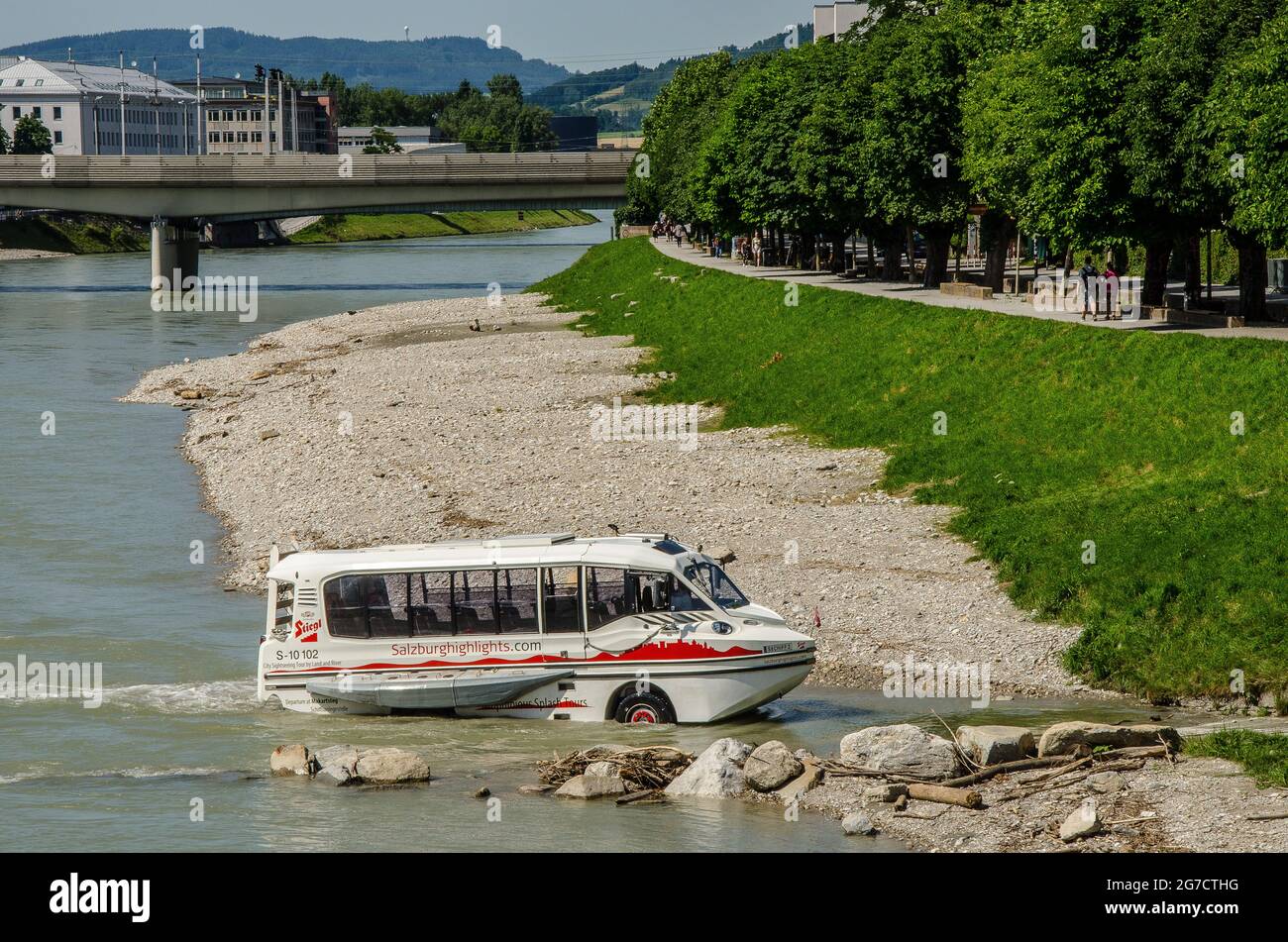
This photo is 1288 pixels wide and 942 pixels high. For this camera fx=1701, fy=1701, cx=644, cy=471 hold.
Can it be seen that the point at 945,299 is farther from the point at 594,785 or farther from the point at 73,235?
the point at 73,235

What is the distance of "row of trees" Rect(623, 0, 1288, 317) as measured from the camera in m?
40.4

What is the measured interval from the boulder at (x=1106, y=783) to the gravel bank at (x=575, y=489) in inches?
204

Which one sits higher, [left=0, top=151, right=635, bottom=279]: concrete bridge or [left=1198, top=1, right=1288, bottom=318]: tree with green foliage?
[left=0, top=151, right=635, bottom=279]: concrete bridge

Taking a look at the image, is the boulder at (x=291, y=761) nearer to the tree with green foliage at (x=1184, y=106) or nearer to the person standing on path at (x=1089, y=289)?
the tree with green foliage at (x=1184, y=106)

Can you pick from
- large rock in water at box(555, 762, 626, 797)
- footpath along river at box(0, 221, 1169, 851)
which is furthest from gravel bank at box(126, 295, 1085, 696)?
large rock in water at box(555, 762, 626, 797)

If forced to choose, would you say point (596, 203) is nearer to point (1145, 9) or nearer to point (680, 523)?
point (1145, 9)

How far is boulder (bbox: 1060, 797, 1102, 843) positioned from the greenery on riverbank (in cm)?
218

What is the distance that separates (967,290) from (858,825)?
4316 centimetres

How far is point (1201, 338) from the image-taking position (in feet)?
129

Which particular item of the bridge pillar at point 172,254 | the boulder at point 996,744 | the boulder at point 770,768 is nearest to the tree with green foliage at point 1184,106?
the boulder at point 996,744

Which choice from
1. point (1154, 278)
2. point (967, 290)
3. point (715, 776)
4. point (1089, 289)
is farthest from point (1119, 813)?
point (967, 290)

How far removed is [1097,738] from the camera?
2012 centimetres

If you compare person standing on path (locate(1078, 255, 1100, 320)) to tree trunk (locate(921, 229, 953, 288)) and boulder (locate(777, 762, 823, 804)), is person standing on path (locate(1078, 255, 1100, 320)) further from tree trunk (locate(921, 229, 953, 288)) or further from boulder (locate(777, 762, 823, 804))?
boulder (locate(777, 762, 823, 804))
